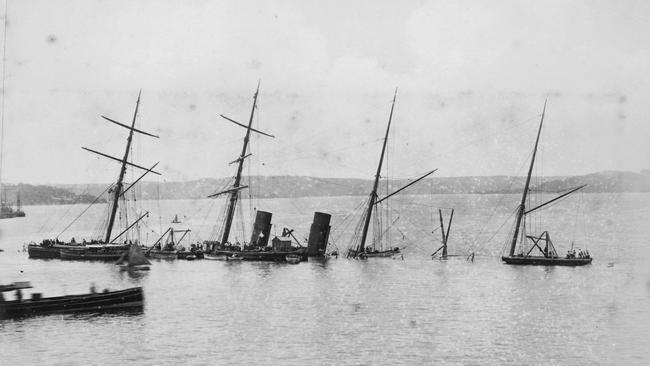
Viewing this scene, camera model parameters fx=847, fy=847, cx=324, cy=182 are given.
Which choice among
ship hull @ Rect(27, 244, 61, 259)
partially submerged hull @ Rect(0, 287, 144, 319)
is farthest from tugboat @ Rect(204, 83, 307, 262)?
partially submerged hull @ Rect(0, 287, 144, 319)

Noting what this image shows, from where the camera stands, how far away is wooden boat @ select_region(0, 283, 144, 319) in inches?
2178

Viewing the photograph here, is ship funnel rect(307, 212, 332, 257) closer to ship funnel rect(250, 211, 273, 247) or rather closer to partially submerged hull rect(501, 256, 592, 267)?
ship funnel rect(250, 211, 273, 247)

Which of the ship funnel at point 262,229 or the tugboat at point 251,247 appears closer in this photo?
the tugboat at point 251,247

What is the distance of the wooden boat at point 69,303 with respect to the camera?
181 feet

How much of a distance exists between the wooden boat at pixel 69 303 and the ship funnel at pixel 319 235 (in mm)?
38124

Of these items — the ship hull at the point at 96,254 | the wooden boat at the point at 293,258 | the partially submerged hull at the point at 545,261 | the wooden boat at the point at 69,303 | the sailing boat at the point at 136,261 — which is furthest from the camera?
the ship hull at the point at 96,254

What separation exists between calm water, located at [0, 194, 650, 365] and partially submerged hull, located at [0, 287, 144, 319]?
965 millimetres

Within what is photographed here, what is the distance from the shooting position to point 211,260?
94312 mm

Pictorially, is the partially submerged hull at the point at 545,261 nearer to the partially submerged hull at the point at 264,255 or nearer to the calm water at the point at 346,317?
the calm water at the point at 346,317

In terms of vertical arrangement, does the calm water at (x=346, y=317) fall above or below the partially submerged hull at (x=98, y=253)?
below

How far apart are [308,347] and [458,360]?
8388 millimetres

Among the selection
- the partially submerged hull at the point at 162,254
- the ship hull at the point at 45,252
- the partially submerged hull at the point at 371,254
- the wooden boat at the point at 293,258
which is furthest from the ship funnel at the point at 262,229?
the ship hull at the point at 45,252

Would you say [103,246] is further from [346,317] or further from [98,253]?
[346,317]

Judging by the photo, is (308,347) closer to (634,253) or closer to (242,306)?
(242,306)
